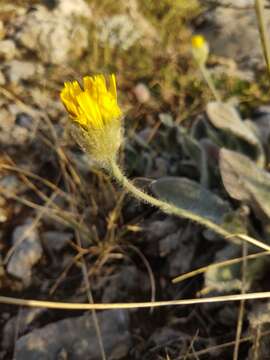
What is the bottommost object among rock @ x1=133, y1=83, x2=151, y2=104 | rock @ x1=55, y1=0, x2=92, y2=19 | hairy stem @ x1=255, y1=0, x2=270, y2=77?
rock @ x1=133, y1=83, x2=151, y2=104

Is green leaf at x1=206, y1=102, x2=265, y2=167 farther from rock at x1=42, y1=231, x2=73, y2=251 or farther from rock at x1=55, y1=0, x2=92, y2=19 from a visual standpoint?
rock at x1=55, y1=0, x2=92, y2=19

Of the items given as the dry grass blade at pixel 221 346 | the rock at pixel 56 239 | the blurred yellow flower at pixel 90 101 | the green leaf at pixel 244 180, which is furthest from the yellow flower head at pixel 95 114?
the rock at pixel 56 239

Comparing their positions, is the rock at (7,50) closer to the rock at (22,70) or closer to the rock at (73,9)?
the rock at (22,70)

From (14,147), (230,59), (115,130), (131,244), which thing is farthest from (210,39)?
(115,130)

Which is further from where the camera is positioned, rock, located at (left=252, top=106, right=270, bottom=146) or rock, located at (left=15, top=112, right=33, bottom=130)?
rock, located at (left=15, top=112, right=33, bottom=130)

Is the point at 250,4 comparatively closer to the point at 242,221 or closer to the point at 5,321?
the point at 242,221

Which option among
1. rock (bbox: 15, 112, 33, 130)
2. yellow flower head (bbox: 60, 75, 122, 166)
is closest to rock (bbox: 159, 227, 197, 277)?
yellow flower head (bbox: 60, 75, 122, 166)

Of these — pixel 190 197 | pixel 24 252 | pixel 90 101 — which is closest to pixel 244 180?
pixel 190 197
